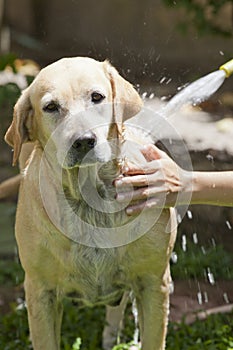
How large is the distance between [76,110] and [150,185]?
0.52 m

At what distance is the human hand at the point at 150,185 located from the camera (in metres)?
3.85

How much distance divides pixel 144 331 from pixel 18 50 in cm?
937

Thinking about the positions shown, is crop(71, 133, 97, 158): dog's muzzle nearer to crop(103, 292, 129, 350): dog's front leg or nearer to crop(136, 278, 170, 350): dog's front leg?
crop(136, 278, 170, 350): dog's front leg

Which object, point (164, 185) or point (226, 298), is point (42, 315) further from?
point (226, 298)

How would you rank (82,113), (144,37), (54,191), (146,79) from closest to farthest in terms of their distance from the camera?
(82,113) < (54,191) < (146,79) < (144,37)

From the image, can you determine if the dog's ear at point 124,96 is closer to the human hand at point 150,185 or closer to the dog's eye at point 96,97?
the dog's eye at point 96,97

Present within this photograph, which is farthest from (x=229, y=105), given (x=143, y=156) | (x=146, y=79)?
(x=143, y=156)

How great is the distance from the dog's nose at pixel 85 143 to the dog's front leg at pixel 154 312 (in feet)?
2.57

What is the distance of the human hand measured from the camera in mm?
3850

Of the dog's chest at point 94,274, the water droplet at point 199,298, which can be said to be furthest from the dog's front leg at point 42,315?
the water droplet at point 199,298

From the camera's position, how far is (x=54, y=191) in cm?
391

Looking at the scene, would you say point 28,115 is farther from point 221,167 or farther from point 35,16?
point 35,16

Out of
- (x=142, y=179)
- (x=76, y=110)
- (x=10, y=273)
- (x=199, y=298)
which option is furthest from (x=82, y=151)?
(x=10, y=273)

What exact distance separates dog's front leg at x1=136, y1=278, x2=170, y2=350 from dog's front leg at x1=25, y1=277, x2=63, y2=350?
1.40 feet
